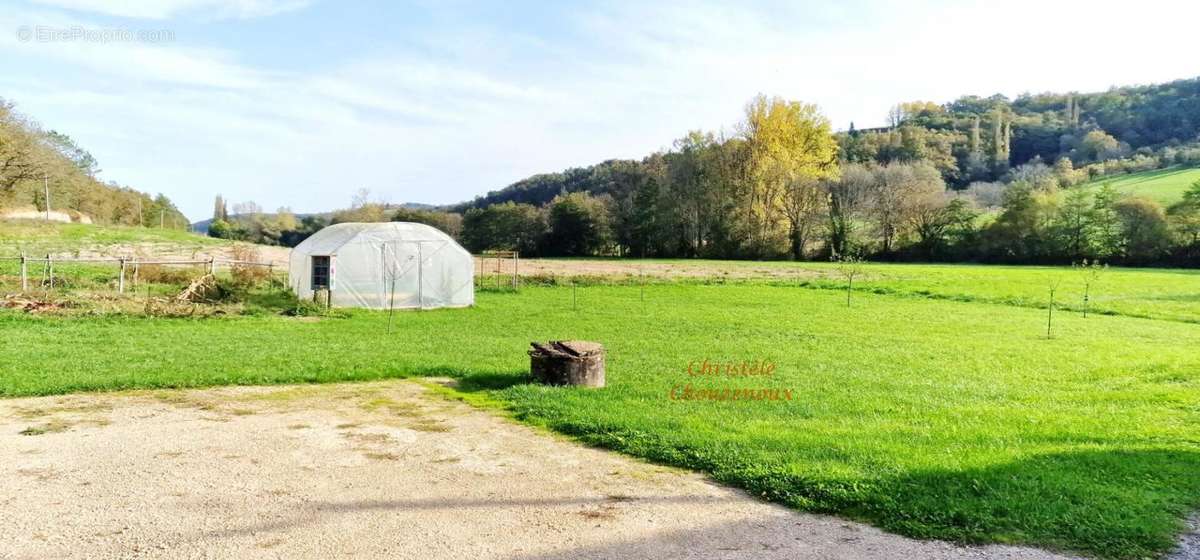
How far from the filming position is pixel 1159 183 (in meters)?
72.2

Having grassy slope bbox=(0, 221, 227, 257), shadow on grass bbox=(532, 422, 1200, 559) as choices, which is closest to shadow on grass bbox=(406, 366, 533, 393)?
shadow on grass bbox=(532, 422, 1200, 559)

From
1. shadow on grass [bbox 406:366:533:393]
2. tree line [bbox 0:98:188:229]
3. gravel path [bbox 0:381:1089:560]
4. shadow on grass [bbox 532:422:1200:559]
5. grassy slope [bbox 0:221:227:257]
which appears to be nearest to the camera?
gravel path [bbox 0:381:1089:560]

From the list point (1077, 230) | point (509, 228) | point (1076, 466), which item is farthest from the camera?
point (509, 228)

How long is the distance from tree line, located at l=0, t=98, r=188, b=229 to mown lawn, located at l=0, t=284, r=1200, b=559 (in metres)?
42.0

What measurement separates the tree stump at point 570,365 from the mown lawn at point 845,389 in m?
0.35

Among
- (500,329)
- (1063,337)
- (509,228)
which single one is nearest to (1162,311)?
(1063,337)

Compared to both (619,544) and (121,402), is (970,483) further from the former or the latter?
(121,402)

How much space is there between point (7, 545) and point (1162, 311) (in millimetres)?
32873

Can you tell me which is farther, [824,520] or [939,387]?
[939,387]

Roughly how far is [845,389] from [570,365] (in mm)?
4279

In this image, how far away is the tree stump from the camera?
32.7ft

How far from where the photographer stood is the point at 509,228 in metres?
73.4

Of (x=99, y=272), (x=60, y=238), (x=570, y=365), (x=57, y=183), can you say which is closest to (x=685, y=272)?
A: (x=99, y=272)

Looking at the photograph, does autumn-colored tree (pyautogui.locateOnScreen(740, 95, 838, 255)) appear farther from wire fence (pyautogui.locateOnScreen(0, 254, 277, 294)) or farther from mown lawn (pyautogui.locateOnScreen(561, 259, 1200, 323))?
wire fence (pyautogui.locateOnScreen(0, 254, 277, 294))
